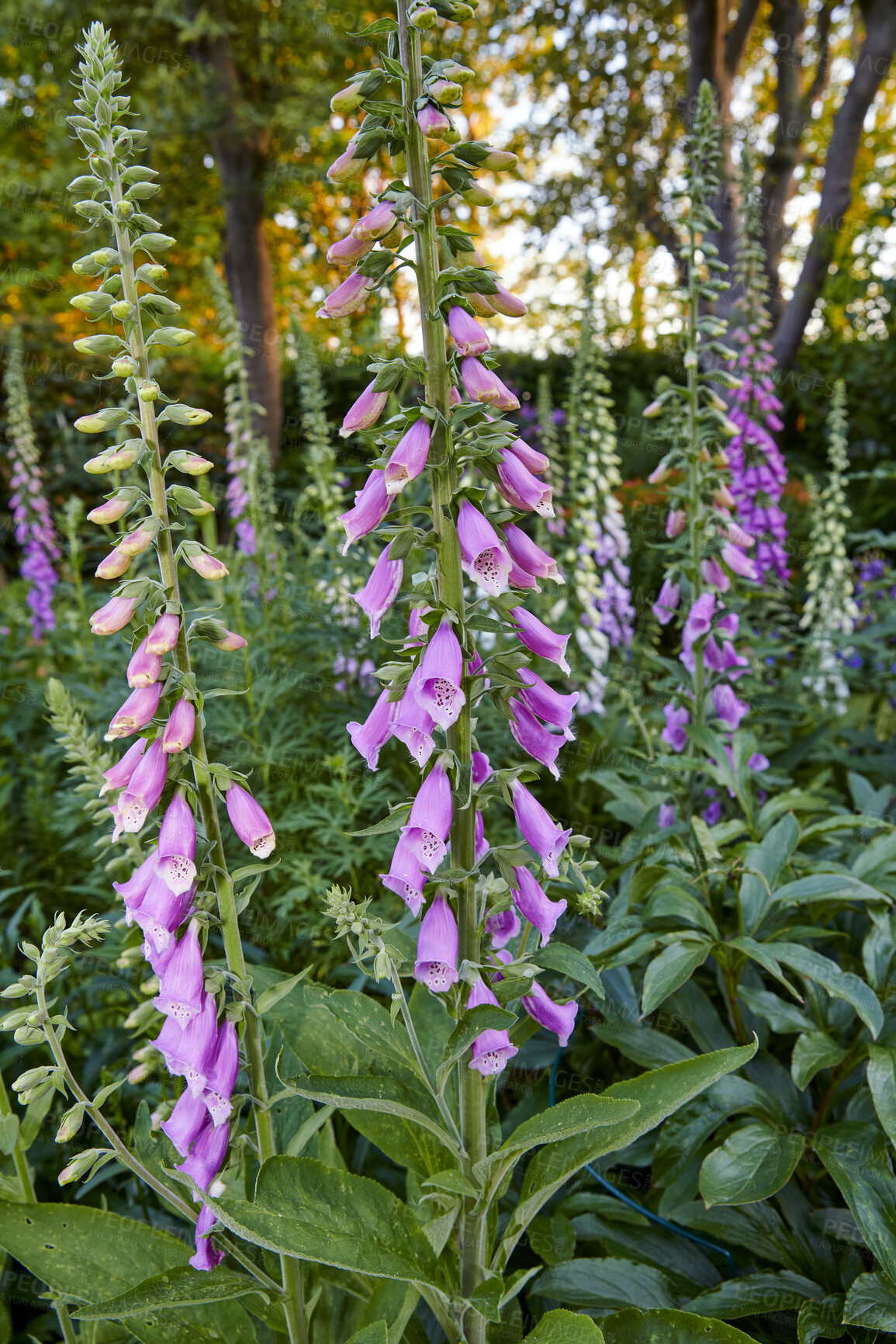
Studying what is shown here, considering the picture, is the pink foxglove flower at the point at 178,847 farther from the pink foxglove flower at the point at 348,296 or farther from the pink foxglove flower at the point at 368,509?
the pink foxglove flower at the point at 348,296

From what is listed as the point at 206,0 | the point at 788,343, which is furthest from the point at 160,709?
the point at 206,0

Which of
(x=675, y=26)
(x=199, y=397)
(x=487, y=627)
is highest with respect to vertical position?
(x=675, y=26)

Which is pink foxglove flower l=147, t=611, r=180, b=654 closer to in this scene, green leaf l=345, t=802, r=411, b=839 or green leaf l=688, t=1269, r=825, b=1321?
green leaf l=345, t=802, r=411, b=839

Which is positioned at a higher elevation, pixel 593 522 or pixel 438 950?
pixel 593 522

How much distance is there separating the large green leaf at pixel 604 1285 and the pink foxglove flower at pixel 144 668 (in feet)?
4.66

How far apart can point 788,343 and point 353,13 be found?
619 centimetres

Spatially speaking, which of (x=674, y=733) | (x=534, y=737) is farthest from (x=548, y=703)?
(x=674, y=733)

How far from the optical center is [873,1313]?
1.54 meters

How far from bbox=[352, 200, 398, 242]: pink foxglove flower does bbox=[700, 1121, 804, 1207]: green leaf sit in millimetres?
1771

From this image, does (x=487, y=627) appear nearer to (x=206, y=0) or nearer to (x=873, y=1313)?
(x=873, y=1313)

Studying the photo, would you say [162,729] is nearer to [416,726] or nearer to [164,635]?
[164,635]

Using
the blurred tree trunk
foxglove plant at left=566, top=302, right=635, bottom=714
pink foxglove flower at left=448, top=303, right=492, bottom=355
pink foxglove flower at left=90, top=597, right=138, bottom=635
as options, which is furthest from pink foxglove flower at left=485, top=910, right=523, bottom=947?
the blurred tree trunk

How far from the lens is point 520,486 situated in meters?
1.36

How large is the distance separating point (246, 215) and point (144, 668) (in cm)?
1055
